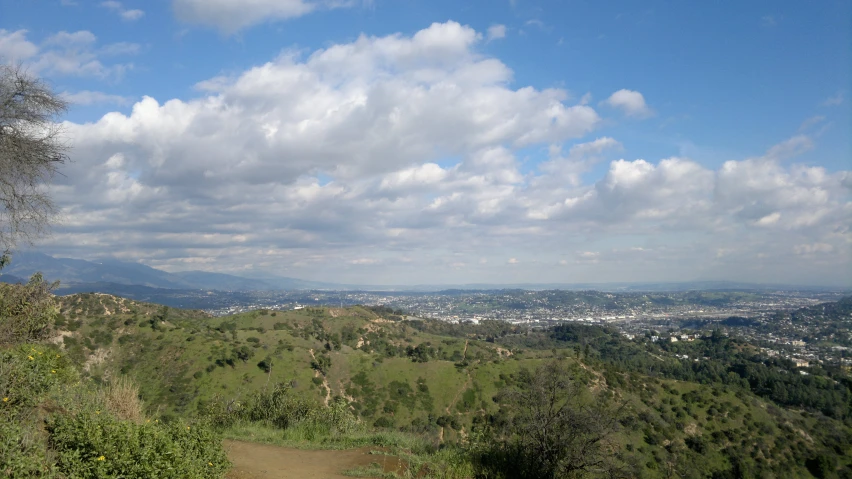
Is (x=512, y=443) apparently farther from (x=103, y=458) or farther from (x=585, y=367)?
(x=585, y=367)

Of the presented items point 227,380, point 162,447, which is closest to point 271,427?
point 162,447

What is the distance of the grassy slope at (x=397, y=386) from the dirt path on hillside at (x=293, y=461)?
3689 cm

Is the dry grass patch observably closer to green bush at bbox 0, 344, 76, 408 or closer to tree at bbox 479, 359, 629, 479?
green bush at bbox 0, 344, 76, 408

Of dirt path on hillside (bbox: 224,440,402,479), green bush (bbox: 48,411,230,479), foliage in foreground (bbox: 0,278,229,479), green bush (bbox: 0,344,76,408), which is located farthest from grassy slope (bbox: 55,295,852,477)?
green bush (bbox: 48,411,230,479)

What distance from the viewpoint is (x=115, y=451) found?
529 centimetres

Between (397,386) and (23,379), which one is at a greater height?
(23,379)

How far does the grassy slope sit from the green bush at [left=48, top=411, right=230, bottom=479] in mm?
42772

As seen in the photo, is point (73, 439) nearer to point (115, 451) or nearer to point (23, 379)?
point (115, 451)

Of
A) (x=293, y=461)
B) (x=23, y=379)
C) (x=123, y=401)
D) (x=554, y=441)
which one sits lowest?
(x=293, y=461)

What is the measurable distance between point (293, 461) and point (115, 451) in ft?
18.2

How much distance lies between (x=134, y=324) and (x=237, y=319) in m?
29.3

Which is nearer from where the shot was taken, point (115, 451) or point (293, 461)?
point (115, 451)

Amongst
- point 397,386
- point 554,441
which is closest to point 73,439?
point 554,441

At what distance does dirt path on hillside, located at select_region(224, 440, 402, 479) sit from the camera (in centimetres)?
880
